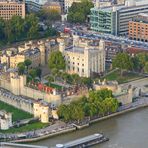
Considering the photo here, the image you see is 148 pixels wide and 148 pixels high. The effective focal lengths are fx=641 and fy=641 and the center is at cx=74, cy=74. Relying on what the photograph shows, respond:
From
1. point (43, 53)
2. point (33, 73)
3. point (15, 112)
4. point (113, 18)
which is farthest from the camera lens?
point (113, 18)

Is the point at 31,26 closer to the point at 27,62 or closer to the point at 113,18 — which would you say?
the point at 113,18

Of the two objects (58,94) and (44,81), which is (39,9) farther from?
(58,94)

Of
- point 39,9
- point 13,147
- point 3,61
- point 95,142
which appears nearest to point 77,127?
point 95,142

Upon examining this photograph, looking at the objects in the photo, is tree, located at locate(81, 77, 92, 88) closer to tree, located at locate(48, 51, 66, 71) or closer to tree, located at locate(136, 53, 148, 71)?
tree, located at locate(48, 51, 66, 71)

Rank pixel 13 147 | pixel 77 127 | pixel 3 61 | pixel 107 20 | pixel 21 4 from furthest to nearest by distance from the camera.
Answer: pixel 21 4 < pixel 107 20 < pixel 3 61 < pixel 77 127 < pixel 13 147

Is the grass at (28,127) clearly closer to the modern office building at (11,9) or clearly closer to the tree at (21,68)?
the tree at (21,68)

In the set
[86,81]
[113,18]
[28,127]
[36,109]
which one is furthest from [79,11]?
[28,127]
